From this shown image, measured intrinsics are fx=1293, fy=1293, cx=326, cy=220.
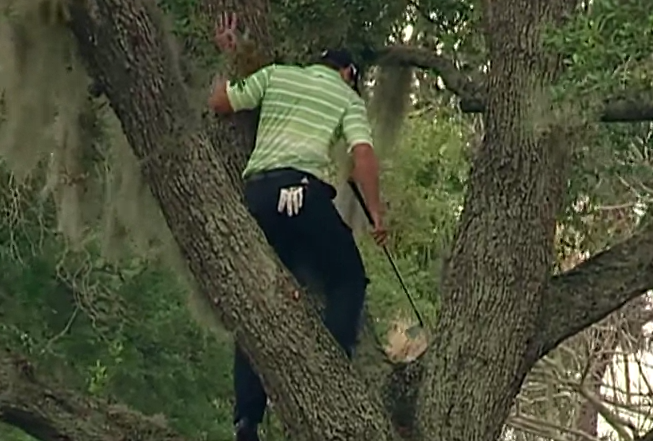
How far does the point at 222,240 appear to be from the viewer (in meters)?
3.08

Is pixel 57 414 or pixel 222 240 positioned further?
pixel 57 414

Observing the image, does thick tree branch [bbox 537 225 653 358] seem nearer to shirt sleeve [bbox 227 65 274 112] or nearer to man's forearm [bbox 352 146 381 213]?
man's forearm [bbox 352 146 381 213]

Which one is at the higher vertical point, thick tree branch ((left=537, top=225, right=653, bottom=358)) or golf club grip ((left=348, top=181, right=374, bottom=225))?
golf club grip ((left=348, top=181, right=374, bottom=225))

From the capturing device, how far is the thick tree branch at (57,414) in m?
3.38

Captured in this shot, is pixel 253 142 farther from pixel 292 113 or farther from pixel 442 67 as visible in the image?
pixel 442 67

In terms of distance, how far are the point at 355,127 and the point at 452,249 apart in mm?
442

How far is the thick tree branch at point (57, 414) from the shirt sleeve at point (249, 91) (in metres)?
0.91

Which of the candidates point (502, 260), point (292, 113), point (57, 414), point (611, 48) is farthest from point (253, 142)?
point (611, 48)

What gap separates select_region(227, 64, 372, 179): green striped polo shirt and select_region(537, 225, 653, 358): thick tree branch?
0.66m

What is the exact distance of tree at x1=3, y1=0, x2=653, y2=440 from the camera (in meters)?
3.07

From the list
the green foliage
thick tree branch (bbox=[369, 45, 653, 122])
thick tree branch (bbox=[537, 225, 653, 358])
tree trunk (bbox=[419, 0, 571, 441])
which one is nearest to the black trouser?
tree trunk (bbox=[419, 0, 571, 441])

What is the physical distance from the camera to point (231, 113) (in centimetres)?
330

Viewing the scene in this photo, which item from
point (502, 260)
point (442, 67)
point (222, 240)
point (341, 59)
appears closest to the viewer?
point (222, 240)

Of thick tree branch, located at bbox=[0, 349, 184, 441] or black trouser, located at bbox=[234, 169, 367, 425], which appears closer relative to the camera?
black trouser, located at bbox=[234, 169, 367, 425]
